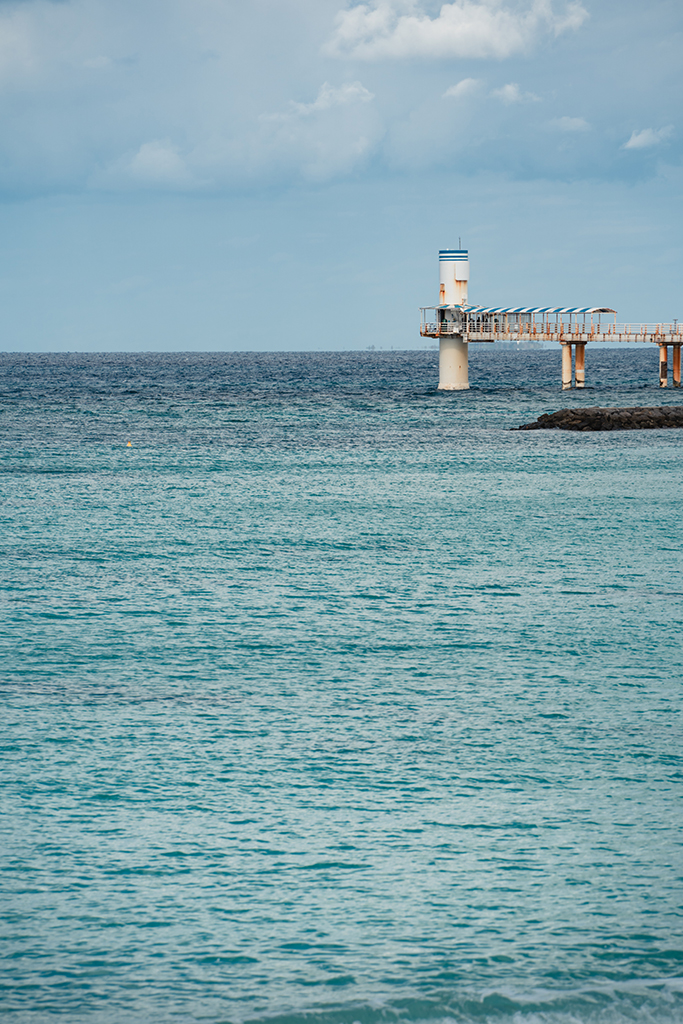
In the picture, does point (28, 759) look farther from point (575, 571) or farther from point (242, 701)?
point (575, 571)

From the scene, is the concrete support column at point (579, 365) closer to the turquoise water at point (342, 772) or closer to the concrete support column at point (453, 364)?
the concrete support column at point (453, 364)

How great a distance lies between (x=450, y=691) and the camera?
45.8ft

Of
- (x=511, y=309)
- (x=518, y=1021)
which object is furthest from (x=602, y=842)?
(x=511, y=309)

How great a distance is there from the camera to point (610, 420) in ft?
186

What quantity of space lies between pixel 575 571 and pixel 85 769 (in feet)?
39.5

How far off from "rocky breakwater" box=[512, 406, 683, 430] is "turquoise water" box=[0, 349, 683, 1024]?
29.5 metres

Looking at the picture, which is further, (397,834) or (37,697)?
(37,697)

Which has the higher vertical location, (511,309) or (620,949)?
(511,309)

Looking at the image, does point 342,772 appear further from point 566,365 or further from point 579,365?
point 579,365

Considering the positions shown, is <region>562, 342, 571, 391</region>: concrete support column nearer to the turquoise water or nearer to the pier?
the pier

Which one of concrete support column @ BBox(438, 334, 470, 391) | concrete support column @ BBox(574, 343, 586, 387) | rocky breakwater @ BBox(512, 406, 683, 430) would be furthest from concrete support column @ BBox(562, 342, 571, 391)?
rocky breakwater @ BBox(512, 406, 683, 430)

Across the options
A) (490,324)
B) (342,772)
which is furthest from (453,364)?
(342,772)

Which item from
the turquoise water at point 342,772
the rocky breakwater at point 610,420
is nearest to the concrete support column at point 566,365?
the rocky breakwater at point 610,420

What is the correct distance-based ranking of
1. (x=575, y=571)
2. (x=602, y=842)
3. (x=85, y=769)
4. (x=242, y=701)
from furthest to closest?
1. (x=575, y=571)
2. (x=242, y=701)
3. (x=85, y=769)
4. (x=602, y=842)
